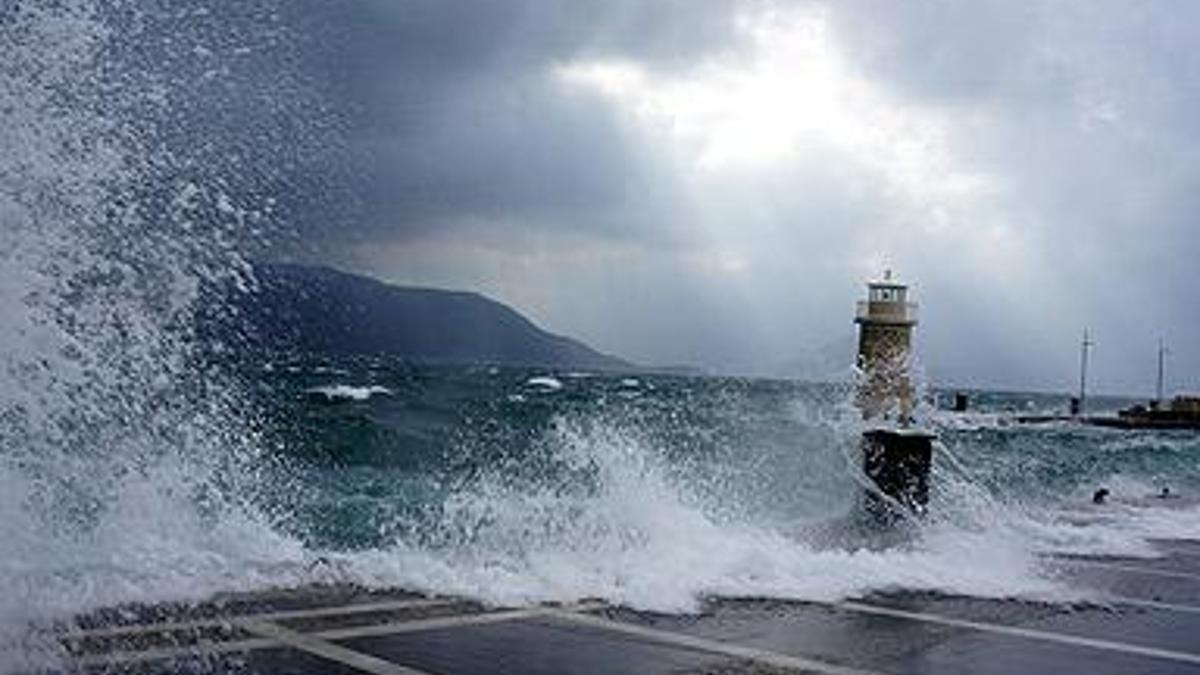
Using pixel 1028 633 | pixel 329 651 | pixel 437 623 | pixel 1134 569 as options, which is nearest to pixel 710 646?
pixel 437 623

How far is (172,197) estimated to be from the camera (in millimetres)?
8367

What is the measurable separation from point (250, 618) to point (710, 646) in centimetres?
347

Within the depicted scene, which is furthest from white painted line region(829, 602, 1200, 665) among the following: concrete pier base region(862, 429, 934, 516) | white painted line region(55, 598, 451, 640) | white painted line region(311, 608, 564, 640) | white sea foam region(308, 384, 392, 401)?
white sea foam region(308, 384, 392, 401)

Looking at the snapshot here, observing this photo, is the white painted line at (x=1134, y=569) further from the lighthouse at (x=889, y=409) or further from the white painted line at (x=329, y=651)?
the white painted line at (x=329, y=651)

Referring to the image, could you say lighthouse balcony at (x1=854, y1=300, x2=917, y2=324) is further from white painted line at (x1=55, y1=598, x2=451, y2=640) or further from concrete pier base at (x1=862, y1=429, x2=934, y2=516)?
white painted line at (x1=55, y1=598, x2=451, y2=640)

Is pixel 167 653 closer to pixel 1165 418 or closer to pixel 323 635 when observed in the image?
pixel 323 635

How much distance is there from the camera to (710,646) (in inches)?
380

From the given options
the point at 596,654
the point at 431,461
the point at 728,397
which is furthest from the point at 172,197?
the point at 728,397

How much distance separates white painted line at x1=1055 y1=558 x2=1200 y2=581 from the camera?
15.6 metres

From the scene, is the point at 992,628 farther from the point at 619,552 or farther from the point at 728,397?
the point at 728,397

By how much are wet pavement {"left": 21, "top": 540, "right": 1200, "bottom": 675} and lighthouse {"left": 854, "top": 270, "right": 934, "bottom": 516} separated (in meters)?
6.19

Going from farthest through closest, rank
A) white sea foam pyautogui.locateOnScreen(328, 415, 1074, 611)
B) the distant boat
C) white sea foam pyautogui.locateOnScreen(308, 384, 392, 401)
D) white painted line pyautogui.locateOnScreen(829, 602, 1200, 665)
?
the distant boat, white sea foam pyautogui.locateOnScreen(308, 384, 392, 401), white sea foam pyautogui.locateOnScreen(328, 415, 1074, 611), white painted line pyautogui.locateOnScreen(829, 602, 1200, 665)

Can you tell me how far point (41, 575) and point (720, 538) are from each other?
7.25 meters

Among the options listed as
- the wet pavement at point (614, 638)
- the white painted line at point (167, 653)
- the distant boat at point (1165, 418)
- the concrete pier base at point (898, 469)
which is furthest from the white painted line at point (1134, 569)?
the distant boat at point (1165, 418)
